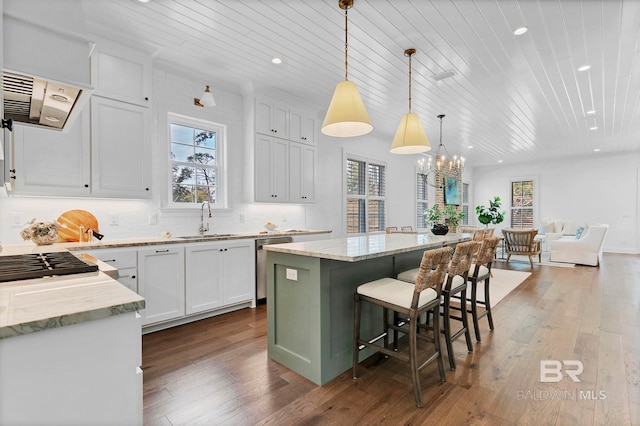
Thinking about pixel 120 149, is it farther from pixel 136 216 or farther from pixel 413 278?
pixel 413 278

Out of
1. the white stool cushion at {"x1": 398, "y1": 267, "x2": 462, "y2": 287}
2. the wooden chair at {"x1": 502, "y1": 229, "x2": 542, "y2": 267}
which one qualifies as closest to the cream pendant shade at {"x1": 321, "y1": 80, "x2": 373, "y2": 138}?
the white stool cushion at {"x1": 398, "y1": 267, "x2": 462, "y2": 287}

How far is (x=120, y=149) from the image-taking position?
304 centimetres

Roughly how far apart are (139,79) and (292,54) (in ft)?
5.25

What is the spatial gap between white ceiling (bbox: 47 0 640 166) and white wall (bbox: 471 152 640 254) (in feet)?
16.3

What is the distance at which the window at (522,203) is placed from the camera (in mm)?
10250

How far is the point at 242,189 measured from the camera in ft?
14.0

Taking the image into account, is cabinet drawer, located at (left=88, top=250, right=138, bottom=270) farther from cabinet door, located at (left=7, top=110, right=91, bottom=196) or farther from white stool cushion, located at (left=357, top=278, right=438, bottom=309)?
white stool cushion, located at (left=357, top=278, right=438, bottom=309)

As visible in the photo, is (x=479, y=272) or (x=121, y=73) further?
(x=121, y=73)

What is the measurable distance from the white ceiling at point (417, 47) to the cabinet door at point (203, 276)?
2070mm

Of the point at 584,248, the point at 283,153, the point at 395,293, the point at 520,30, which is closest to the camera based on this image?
the point at 395,293

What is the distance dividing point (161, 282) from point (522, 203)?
11316 millimetres

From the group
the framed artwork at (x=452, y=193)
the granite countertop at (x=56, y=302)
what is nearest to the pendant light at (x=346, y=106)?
the granite countertop at (x=56, y=302)

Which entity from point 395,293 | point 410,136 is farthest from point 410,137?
point 395,293

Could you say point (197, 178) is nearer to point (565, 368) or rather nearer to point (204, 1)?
point (204, 1)
